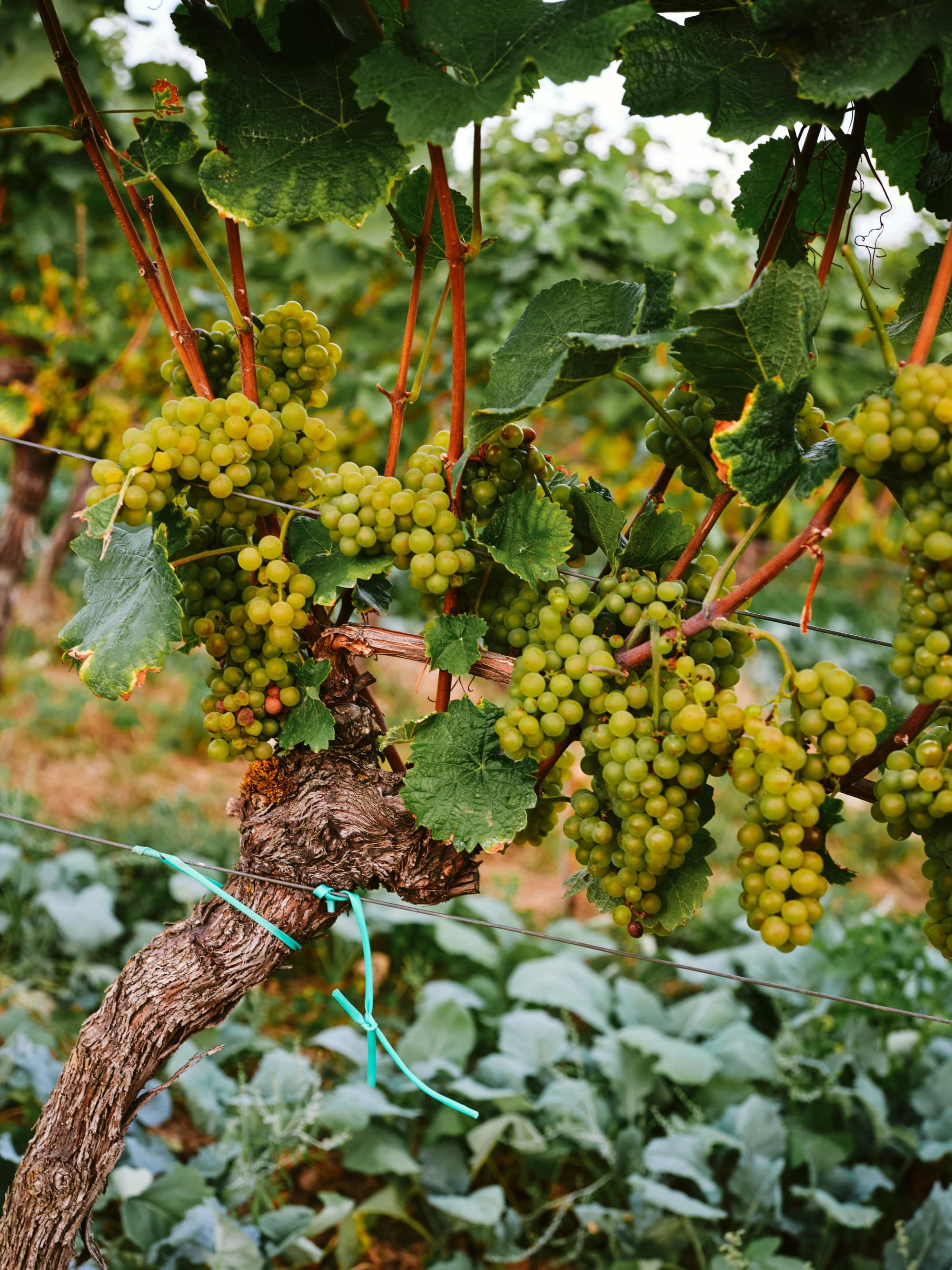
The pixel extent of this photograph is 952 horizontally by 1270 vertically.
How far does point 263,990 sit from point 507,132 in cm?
315

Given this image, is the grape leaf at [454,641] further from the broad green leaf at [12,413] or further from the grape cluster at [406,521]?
the broad green leaf at [12,413]

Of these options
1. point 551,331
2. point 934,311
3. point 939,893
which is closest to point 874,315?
point 934,311

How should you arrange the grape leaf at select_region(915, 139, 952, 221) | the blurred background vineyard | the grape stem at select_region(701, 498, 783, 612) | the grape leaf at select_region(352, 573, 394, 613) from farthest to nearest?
the blurred background vineyard, the grape leaf at select_region(352, 573, 394, 613), the grape leaf at select_region(915, 139, 952, 221), the grape stem at select_region(701, 498, 783, 612)

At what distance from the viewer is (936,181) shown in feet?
2.97

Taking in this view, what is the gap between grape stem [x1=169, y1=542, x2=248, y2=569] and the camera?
901 millimetres

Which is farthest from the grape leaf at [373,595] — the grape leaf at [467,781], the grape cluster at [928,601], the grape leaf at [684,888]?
the grape cluster at [928,601]

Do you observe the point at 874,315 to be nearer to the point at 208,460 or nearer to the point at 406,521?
the point at 406,521

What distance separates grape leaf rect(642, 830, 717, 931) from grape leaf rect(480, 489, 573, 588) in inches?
11.0

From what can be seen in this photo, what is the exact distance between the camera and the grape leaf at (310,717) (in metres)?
0.96

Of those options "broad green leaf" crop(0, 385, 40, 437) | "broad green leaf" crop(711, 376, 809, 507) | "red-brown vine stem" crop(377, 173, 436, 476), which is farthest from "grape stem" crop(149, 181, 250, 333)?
"broad green leaf" crop(0, 385, 40, 437)

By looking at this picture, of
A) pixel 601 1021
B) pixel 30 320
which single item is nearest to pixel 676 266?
pixel 30 320

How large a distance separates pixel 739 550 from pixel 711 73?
15.5 inches

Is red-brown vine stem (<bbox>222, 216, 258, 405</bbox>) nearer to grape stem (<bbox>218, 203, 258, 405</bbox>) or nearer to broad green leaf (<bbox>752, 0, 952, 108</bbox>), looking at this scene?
grape stem (<bbox>218, 203, 258, 405</bbox>)

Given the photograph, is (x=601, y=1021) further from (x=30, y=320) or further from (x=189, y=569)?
(x=30, y=320)
